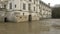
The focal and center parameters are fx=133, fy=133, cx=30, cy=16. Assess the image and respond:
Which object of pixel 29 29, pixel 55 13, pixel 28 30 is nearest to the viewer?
pixel 28 30

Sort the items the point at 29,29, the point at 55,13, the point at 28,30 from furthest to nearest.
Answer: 1. the point at 55,13
2. the point at 29,29
3. the point at 28,30

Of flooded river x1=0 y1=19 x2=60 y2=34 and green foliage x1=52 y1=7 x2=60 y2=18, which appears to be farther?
green foliage x1=52 y1=7 x2=60 y2=18

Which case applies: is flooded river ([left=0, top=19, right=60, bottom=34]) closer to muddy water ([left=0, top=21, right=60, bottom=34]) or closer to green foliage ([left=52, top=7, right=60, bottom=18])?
muddy water ([left=0, top=21, right=60, bottom=34])

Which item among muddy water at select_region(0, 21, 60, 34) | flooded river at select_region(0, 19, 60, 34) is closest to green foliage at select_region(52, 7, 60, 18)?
flooded river at select_region(0, 19, 60, 34)

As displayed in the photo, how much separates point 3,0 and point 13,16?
5199 mm

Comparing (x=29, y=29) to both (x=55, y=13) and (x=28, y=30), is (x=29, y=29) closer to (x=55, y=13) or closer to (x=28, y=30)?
(x=28, y=30)

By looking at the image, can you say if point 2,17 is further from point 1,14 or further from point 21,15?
point 21,15

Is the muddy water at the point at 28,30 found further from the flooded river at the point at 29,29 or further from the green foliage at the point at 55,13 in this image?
the green foliage at the point at 55,13

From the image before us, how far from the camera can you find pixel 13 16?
1180 inches

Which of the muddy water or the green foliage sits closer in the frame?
the muddy water

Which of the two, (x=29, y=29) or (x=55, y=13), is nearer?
(x=29, y=29)

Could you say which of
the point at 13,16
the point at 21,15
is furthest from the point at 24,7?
the point at 13,16

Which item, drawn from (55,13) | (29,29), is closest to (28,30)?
(29,29)

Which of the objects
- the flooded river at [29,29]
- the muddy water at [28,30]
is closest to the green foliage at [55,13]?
the flooded river at [29,29]
